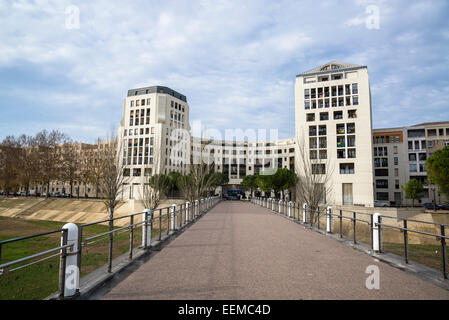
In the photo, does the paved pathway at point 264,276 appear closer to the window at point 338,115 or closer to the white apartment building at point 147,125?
the window at point 338,115

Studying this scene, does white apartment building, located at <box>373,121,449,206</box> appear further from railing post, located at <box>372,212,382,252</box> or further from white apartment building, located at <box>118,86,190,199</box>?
railing post, located at <box>372,212,382,252</box>

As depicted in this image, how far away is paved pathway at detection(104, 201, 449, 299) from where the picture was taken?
13.1 feet

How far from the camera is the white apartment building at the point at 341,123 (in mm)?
43625

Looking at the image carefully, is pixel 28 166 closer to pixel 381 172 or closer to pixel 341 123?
pixel 341 123

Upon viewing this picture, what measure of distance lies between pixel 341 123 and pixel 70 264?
1894 inches

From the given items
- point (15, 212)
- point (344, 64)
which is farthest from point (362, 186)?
point (15, 212)

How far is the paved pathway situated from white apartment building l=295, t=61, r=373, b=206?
3759cm

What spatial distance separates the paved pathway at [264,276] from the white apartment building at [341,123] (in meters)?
37.6

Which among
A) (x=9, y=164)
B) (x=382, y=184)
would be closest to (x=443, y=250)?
(x=9, y=164)

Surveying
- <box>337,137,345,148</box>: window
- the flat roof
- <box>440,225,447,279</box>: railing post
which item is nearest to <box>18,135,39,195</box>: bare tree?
the flat roof

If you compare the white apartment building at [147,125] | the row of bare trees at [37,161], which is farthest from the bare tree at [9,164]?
the white apartment building at [147,125]

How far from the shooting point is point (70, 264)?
3855 mm
